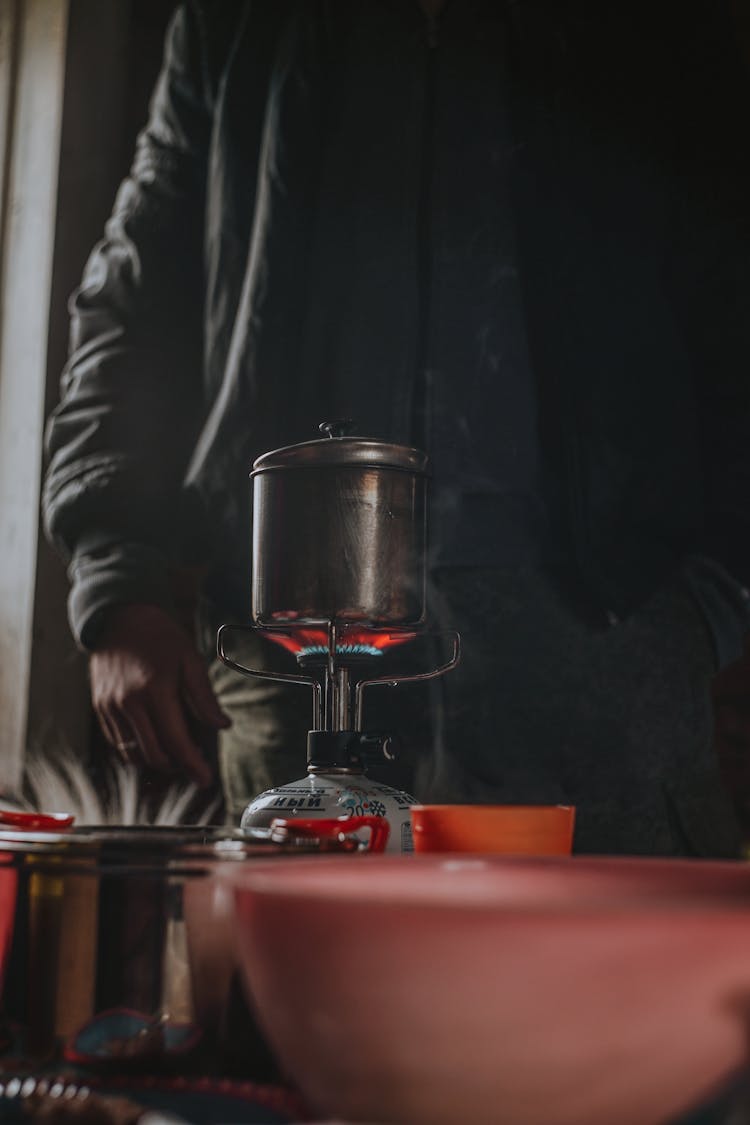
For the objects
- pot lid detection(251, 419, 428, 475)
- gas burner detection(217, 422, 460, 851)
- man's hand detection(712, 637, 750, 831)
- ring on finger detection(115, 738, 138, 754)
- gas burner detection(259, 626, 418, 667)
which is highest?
pot lid detection(251, 419, 428, 475)

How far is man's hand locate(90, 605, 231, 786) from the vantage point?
4.14ft

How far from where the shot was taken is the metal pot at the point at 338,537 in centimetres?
66

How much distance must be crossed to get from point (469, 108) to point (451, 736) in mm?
719

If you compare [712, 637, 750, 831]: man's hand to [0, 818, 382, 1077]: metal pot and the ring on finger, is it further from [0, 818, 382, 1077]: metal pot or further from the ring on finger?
[0, 818, 382, 1077]: metal pot

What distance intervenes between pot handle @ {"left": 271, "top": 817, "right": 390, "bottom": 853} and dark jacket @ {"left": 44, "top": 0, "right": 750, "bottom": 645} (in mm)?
812

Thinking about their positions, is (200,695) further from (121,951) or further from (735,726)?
(121,951)

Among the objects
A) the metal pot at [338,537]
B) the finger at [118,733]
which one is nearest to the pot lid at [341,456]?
the metal pot at [338,537]

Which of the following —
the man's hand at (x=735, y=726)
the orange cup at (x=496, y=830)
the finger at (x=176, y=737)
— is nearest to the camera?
the orange cup at (x=496, y=830)

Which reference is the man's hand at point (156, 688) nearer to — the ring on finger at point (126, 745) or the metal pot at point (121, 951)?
the ring on finger at point (126, 745)

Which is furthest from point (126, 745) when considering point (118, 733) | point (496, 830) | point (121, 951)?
point (121, 951)

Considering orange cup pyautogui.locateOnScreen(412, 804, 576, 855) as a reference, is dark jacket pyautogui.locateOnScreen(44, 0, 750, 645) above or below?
above

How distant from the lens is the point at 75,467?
136 centimetres

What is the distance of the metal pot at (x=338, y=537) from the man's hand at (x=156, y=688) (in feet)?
1.95

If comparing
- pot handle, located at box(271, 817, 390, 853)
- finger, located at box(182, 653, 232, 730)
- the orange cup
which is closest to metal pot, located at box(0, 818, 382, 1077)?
pot handle, located at box(271, 817, 390, 853)
